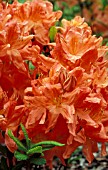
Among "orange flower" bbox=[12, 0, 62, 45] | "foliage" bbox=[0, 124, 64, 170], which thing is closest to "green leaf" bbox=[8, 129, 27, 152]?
"foliage" bbox=[0, 124, 64, 170]

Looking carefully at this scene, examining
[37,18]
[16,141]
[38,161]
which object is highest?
[37,18]

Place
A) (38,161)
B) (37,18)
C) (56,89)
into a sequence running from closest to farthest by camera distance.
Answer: (56,89) < (38,161) < (37,18)

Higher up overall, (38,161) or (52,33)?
(52,33)

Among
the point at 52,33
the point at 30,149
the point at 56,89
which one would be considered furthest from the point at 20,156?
the point at 52,33

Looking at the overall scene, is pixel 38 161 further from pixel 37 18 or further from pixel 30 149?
pixel 37 18

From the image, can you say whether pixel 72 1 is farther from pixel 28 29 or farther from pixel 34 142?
pixel 34 142

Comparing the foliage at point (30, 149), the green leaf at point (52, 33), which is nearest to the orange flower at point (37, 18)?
the green leaf at point (52, 33)

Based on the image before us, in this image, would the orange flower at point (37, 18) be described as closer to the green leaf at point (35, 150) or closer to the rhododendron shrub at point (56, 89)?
the rhododendron shrub at point (56, 89)

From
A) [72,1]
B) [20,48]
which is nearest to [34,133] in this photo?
[20,48]

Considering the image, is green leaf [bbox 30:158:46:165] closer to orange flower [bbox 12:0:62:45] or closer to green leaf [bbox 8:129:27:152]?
green leaf [bbox 8:129:27:152]
